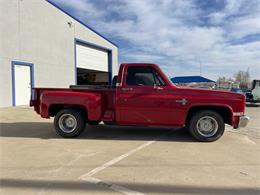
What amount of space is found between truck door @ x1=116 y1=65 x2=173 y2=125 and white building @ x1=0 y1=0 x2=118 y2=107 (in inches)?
437

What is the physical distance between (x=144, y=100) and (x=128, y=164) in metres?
2.32

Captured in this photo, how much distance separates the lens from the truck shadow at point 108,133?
7.53 meters

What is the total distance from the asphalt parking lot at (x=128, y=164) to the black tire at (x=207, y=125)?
0.66 feet

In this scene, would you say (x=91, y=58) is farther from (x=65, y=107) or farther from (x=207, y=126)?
(x=207, y=126)

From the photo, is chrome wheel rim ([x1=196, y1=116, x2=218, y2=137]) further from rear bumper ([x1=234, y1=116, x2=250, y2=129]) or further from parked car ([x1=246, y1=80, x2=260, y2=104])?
parked car ([x1=246, y1=80, x2=260, y2=104])

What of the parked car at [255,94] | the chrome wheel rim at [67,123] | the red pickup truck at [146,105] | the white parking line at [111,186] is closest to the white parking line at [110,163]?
the white parking line at [111,186]

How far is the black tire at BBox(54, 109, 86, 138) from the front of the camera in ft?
24.3

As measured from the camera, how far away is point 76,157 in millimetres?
5539

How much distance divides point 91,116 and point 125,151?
5.63 feet

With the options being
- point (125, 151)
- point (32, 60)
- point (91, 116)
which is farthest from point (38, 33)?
point (125, 151)

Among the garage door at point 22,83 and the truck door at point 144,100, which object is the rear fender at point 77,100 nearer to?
the truck door at point 144,100

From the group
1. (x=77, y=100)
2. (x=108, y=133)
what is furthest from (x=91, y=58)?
(x=77, y=100)

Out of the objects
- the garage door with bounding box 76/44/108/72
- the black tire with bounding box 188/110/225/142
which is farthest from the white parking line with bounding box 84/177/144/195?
the garage door with bounding box 76/44/108/72

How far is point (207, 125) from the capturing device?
7.07m
